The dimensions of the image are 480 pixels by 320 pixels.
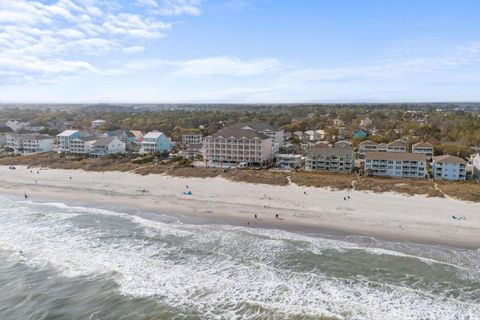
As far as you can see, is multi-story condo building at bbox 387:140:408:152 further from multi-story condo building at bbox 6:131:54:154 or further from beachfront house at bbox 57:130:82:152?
multi-story condo building at bbox 6:131:54:154

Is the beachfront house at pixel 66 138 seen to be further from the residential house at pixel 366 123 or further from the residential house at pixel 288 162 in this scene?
the residential house at pixel 366 123

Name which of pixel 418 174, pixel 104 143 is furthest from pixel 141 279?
pixel 104 143

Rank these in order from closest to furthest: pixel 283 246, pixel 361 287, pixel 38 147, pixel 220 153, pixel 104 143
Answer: pixel 361 287 → pixel 283 246 → pixel 220 153 → pixel 104 143 → pixel 38 147

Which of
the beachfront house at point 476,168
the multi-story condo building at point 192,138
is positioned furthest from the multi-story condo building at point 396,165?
the multi-story condo building at point 192,138

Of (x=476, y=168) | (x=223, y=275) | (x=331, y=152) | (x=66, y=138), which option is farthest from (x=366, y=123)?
(x=223, y=275)

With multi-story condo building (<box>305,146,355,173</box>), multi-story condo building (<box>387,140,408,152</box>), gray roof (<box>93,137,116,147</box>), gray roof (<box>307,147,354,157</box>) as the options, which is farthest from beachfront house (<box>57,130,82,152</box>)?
multi-story condo building (<box>387,140,408,152</box>)

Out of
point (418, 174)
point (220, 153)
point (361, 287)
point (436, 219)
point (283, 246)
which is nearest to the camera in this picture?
point (361, 287)

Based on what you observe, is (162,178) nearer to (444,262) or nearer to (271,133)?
(271,133)
